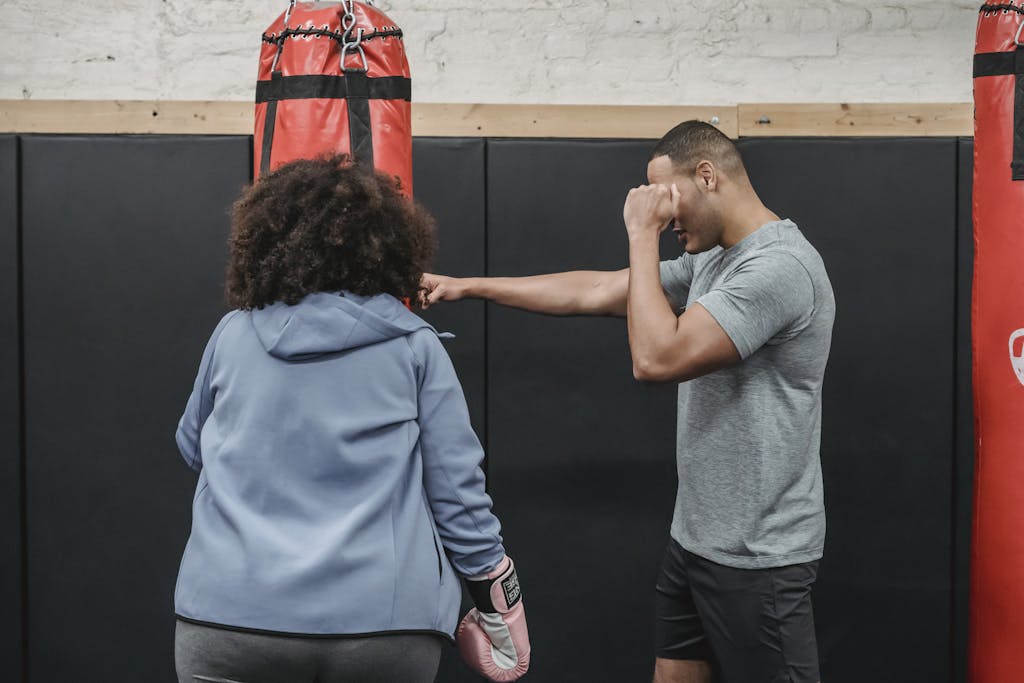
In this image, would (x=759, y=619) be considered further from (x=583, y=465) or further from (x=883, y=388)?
(x=883, y=388)

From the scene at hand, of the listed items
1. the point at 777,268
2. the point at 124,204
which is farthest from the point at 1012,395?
the point at 124,204

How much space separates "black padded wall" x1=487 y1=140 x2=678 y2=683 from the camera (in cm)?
292

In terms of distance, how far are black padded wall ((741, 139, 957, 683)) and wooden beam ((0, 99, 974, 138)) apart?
14cm

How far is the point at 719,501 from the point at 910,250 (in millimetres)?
1400

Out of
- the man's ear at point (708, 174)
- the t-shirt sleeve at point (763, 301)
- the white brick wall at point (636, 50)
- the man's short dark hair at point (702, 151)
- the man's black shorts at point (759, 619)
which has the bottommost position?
the man's black shorts at point (759, 619)

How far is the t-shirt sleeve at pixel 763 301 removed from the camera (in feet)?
6.08

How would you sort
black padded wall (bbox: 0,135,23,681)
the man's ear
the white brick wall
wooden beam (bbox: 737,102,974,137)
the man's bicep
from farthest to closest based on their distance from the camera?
the white brick wall
wooden beam (bbox: 737,102,974,137)
black padded wall (bbox: 0,135,23,681)
the man's ear
the man's bicep

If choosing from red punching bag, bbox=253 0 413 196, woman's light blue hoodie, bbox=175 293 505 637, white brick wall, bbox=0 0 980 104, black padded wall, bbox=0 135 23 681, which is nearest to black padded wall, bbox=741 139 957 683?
white brick wall, bbox=0 0 980 104

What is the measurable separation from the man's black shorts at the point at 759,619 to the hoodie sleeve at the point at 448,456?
25.8 inches

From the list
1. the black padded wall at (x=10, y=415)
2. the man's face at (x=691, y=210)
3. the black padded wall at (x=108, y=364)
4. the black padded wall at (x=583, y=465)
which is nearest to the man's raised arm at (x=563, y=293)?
the man's face at (x=691, y=210)

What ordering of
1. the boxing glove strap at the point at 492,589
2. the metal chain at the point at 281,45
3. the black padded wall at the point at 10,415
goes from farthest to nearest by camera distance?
the black padded wall at the point at 10,415 < the metal chain at the point at 281,45 < the boxing glove strap at the point at 492,589

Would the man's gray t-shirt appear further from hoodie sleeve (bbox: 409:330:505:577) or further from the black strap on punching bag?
hoodie sleeve (bbox: 409:330:505:577)

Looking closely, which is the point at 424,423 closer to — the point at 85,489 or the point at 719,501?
the point at 719,501

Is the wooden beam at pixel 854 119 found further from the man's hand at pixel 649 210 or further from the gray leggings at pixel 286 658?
the gray leggings at pixel 286 658
